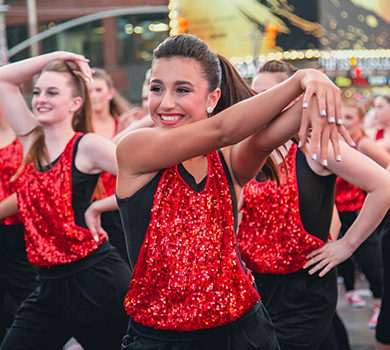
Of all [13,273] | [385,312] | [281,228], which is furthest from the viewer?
[13,273]

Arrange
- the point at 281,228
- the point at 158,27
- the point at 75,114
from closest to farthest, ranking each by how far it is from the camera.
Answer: the point at 281,228 → the point at 75,114 → the point at 158,27

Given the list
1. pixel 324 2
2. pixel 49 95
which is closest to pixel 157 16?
pixel 324 2

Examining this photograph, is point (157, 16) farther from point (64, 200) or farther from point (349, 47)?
point (64, 200)

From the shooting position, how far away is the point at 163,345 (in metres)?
2.42

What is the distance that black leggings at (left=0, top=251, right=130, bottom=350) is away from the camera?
3.50 metres

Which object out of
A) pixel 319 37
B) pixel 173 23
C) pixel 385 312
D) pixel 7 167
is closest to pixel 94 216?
pixel 7 167

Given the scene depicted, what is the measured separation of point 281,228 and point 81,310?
3.83 feet

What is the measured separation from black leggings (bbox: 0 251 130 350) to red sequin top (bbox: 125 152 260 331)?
1142 mm

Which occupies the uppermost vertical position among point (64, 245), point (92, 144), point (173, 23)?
point (92, 144)

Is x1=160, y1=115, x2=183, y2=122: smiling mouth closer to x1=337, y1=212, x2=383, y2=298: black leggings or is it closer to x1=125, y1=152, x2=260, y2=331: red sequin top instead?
x1=125, y1=152, x2=260, y2=331: red sequin top

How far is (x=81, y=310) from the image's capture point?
353 centimetres

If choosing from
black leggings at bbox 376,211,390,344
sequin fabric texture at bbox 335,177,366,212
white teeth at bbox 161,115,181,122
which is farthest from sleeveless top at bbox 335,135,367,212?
white teeth at bbox 161,115,181,122

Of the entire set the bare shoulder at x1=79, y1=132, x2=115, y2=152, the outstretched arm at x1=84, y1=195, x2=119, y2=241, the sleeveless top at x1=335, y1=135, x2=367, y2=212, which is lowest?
the sleeveless top at x1=335, y1=135, x2=367, y2=212

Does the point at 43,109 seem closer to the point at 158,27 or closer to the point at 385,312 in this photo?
the point at 385,312
